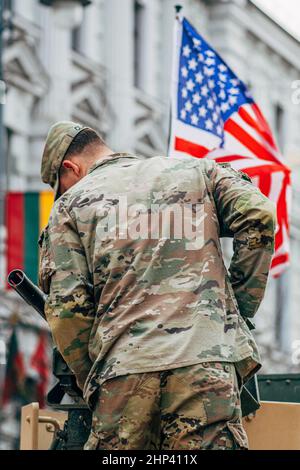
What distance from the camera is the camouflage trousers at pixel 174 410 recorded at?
5.03m

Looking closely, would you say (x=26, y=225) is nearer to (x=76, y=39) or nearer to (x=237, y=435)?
(x=76, y=39)

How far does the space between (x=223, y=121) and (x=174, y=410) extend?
6.80m

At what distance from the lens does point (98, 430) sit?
5156 millimetres

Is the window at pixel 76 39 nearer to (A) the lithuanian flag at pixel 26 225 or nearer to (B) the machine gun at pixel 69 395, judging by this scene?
(A) the lithuanian flag at pixel 26 225

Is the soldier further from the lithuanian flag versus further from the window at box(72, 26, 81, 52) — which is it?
the window at box(72, 26, 81, 52)

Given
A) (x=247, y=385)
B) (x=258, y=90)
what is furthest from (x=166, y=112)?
(x=247, y=385)

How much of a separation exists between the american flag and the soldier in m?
5.61

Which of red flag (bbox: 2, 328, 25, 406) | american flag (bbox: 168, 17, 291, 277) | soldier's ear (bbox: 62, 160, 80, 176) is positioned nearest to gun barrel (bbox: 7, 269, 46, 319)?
soldier's ear (bbox: 62, 160, 80, 176)

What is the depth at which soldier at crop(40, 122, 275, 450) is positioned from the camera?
16.6 ft

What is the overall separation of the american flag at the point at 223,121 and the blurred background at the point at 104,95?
630cm

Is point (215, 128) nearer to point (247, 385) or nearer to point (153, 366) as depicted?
point (247, 385)

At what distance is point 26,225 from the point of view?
2067 centimetres

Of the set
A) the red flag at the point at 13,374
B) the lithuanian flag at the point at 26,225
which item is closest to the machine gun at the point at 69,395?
the lithuanian flag at the point at 26,225

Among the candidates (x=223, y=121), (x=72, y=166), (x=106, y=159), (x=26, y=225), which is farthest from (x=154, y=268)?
(x=26, y=225)
